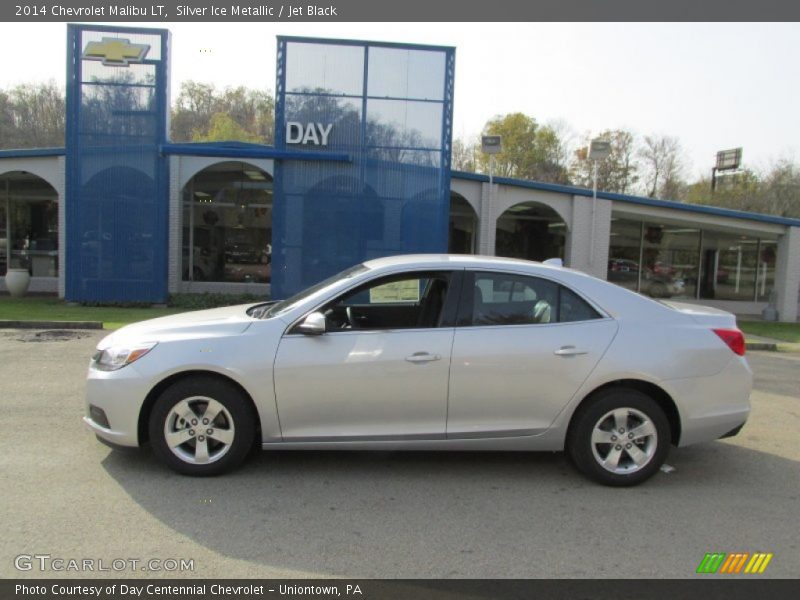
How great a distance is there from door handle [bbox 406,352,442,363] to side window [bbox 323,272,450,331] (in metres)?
0.25

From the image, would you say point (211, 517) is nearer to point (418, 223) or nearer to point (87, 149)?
point (418, 223)

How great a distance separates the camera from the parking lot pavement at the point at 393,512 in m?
3.31

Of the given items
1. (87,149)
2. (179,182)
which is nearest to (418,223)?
(179,182)

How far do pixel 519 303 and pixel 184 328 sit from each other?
243 centimetres

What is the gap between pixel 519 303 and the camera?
179 inches

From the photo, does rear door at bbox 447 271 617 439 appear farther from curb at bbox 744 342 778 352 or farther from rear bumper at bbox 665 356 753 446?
curb at bbox 744 342 778 352

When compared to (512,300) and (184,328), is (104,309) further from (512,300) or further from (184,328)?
(512,300)

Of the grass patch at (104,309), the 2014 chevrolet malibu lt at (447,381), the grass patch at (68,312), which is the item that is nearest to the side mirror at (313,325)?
the 2014 chevrolet malibu lt at (447,381)

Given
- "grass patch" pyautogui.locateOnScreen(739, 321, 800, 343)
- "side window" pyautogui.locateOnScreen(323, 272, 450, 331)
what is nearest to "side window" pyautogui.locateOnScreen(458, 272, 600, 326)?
"side window" pyautogui.locateOnScreen(323, 272, 450, 331)

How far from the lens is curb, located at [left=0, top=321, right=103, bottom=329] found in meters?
11.9

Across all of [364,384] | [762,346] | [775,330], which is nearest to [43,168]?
[364,384]

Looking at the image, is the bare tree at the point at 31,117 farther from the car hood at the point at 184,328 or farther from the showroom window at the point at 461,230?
the car hood at the point at 184,328

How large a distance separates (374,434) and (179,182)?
49.2 ft

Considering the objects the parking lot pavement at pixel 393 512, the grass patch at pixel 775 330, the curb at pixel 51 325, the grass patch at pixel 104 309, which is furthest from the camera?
the grass patch at pixel 775 330
